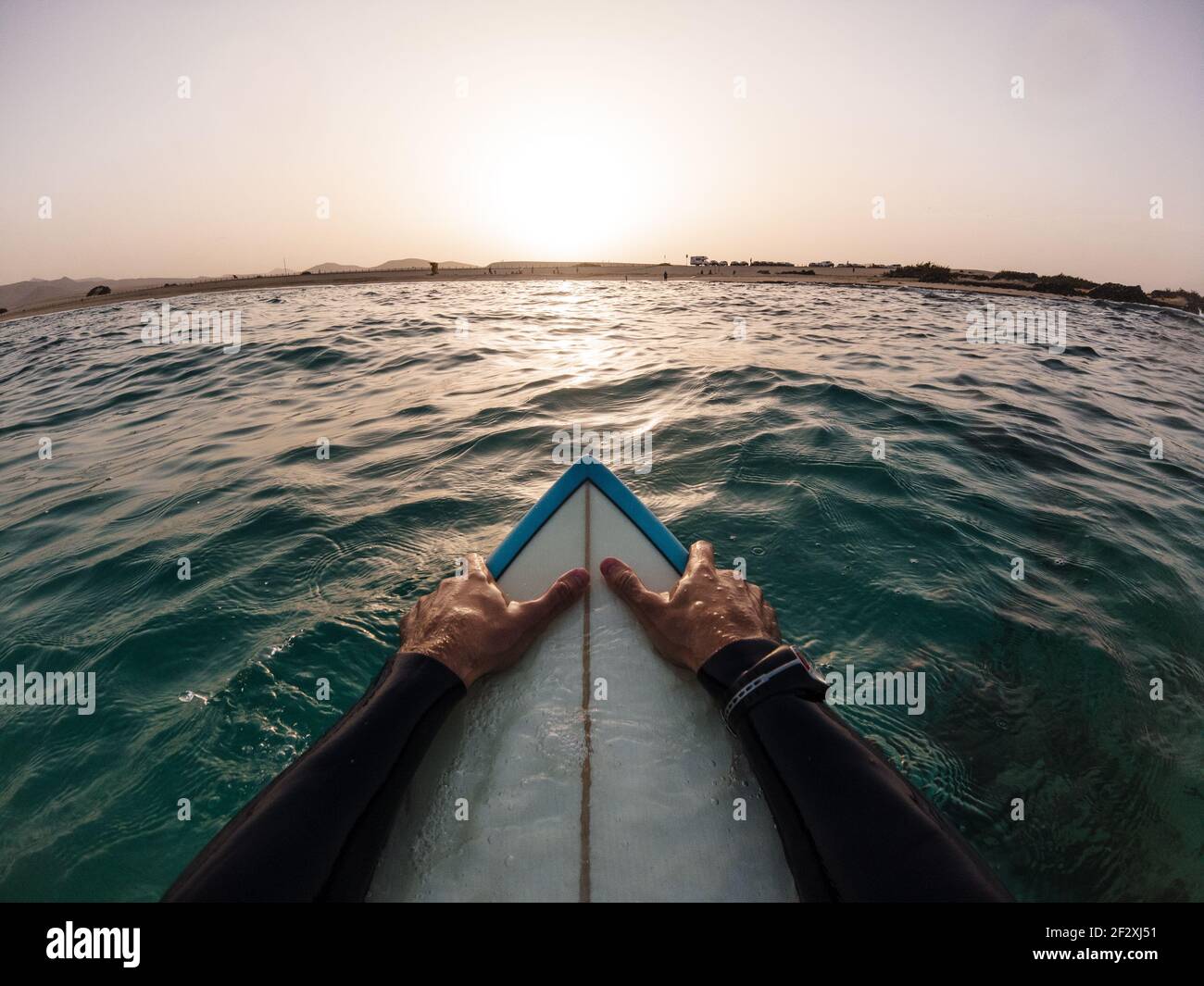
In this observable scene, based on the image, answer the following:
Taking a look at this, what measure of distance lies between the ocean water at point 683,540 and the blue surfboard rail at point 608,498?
1.22m

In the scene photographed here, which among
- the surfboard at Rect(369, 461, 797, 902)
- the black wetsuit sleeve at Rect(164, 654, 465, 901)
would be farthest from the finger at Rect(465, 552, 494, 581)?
the black wetsuit sleeve at Rect(164, 654, 465, 901)

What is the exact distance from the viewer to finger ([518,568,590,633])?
2820 millimetres

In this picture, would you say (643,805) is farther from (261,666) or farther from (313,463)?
(313,463)

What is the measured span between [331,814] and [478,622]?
108 cm

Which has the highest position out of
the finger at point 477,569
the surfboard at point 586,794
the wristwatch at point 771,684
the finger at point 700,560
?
the finger at point 700,560

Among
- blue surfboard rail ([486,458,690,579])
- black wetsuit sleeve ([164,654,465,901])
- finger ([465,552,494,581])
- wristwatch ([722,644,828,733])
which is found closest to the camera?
black wetsuit sleeve ([164,654,465,901])

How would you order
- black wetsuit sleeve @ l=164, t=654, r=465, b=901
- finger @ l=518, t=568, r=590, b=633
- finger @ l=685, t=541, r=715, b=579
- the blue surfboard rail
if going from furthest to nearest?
1. the blue surfboard rail
2. finger @ l=685, t=541, r=715, b=579
3. finger @ l=518, t=568, r=590, b=633
4. black wetsuit sleeve @ l=164, t=654, r=465, b=901

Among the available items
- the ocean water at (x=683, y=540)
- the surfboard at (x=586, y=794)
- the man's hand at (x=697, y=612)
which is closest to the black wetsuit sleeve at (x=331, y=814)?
the surfboard at (x=586, y=794)

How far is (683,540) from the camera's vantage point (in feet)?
16.7

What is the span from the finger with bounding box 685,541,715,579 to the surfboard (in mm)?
443

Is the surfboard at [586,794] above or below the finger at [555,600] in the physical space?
below

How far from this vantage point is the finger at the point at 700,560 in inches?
117

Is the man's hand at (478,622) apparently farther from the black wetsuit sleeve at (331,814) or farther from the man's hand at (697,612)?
the man's hand at (697,612)

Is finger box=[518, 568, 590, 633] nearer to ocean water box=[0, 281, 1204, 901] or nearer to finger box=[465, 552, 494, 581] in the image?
finger box=[465, 552, 494, 581]
